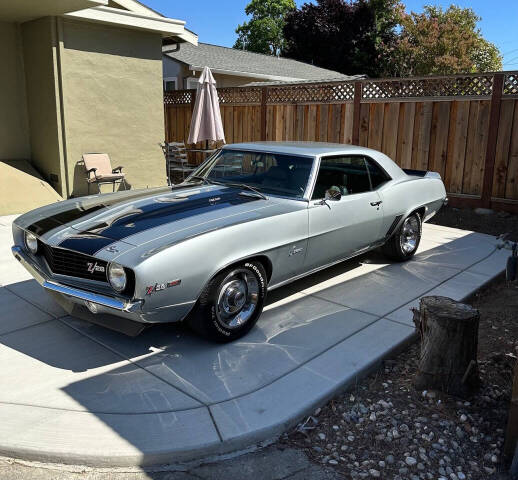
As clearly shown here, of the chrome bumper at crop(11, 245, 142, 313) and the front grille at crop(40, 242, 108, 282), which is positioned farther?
the front grille at crop(40, 242, 108, 282)

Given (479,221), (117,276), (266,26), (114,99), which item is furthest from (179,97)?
(266,26)

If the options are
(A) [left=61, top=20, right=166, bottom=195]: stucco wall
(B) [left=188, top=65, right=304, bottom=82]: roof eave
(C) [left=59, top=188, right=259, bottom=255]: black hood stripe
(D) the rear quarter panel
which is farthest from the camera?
(B) [left=188, top=65, right=304, bottom=82]: roof eave

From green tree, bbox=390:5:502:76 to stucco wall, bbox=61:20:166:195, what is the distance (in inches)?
885

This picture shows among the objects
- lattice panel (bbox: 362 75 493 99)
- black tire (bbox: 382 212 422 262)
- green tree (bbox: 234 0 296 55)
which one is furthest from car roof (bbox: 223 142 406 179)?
green tree (bbox: 234 0 296 55)

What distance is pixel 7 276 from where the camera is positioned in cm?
572

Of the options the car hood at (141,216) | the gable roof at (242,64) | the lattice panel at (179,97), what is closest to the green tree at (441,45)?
the gable roof at (242,64)

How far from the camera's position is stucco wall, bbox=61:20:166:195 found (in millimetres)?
9742

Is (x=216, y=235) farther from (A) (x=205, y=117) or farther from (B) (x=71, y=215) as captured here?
(A) (x=205, y=117)

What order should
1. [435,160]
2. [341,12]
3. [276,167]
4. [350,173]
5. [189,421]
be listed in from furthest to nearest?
1. [341,12]
2. [435,160]
3. [350,173]
4. [276,167]
5. [189,421]

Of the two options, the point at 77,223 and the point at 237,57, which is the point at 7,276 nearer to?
the point at 77,223

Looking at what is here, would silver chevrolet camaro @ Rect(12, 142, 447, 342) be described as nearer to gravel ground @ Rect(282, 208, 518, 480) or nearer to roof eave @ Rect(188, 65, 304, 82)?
gravel ground @ Rect(282, 208, 518, 480)

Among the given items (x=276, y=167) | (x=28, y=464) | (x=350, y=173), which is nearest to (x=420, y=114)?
(x=350, y=173)

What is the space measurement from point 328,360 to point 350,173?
7.74ft

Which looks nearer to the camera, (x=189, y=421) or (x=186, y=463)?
(x=186, y=463)
